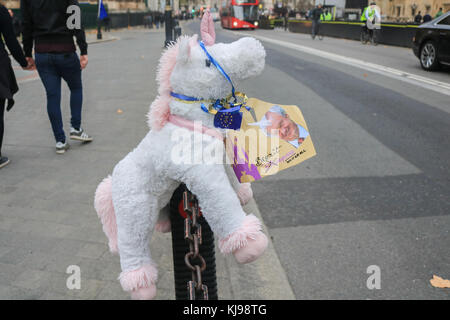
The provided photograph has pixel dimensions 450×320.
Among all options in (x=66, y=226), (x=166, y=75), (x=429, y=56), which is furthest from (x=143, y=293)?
(x=429, y=56)

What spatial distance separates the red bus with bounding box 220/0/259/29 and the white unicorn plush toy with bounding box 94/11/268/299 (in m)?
37.1

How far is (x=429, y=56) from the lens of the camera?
1184 cm

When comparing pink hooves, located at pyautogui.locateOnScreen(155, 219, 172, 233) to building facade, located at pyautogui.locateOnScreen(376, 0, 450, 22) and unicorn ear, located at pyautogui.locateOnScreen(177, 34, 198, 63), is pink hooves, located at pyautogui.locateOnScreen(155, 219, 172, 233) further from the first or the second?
building facade, located at pyautogui.locateOnScreen(376, 0, 450, 22)

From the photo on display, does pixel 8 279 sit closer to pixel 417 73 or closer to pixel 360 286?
pixel 360 286

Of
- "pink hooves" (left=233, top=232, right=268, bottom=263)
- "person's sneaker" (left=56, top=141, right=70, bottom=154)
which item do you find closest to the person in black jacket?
"person's sneaker" (left=56, top=141, right=70, bottom=154)

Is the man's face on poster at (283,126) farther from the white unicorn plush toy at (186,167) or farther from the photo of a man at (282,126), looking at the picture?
the white unicorn plush toy at (186,167)

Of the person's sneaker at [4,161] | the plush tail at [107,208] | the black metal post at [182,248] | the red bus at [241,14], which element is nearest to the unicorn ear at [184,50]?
the black metal post at [182,248]

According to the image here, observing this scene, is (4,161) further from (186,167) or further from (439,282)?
(439,282)

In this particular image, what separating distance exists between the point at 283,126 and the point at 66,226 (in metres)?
2.36

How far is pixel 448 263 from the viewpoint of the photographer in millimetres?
2877

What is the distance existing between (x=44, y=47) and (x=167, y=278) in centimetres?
331

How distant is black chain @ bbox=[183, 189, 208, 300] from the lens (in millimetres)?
1246

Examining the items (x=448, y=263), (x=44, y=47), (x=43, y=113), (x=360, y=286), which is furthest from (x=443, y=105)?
(x=43, y=113)

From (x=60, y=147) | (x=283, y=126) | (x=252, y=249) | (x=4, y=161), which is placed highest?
(x=283, y=126)
